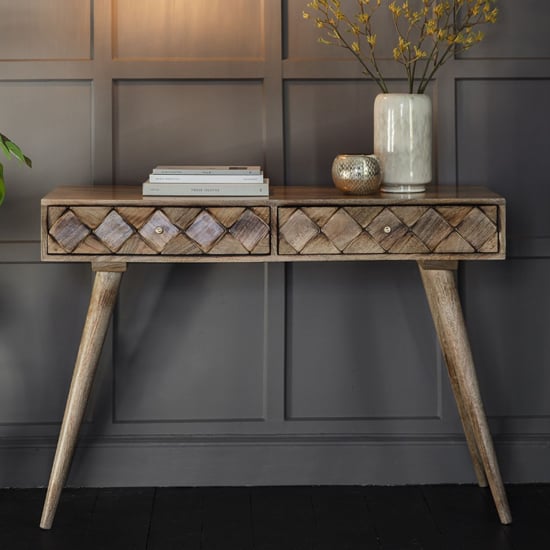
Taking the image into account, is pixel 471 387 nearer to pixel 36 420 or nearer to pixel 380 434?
pixel 380 434

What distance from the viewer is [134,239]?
246 centimetres

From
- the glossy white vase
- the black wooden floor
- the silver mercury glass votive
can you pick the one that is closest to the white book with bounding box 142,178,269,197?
the silver mercury glass votive

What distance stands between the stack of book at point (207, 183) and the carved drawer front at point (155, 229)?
58 millimetres

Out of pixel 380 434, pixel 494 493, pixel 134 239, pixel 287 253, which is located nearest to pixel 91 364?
pixel 134 239

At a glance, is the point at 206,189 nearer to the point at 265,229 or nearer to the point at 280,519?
the point at 265,229

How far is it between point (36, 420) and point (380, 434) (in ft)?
3.39

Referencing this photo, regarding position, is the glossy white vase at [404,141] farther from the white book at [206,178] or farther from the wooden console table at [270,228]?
the white book at [206,178]

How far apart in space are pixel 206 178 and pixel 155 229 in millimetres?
186

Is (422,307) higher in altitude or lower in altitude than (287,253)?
lower

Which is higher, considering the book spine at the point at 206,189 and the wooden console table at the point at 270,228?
the book spine at the point at 206,189

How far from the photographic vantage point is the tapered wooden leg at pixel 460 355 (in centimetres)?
262

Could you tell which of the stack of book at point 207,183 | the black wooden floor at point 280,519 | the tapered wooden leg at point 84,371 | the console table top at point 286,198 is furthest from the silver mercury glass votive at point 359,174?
the black wooden floor at point 280,519

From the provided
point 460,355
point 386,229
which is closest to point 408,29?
point 386,229

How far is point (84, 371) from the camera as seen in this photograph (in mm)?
2605
